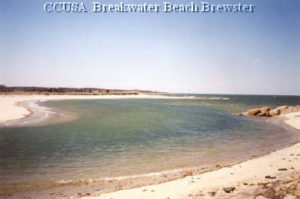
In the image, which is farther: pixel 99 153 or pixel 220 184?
pixel 99 153

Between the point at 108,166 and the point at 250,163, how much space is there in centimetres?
673

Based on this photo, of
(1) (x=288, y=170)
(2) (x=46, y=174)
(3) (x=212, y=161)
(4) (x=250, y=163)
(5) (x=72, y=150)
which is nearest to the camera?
(1) (x=288, y=170)

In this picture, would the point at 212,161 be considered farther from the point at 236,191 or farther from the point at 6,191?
the point at 6,191

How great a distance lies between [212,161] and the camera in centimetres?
1277

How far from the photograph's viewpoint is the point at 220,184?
818cm

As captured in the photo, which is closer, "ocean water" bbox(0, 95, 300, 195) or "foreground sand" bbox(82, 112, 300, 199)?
"foreground sand" bbox(82, 112, 300, 199)

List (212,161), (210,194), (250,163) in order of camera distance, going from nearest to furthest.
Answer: (210,194) < (250,163) < (212,161)

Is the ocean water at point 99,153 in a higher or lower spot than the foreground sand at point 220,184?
lower

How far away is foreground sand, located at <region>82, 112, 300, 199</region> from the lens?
7230 millimetres

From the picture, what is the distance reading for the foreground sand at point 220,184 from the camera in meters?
7.23

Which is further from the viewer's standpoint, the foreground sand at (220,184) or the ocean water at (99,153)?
the ocean water at (99,153)

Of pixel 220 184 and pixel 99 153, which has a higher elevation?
pixel 220 184

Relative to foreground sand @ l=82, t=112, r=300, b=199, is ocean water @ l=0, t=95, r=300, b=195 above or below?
below

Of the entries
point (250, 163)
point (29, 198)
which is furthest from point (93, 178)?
point (250, 163)
